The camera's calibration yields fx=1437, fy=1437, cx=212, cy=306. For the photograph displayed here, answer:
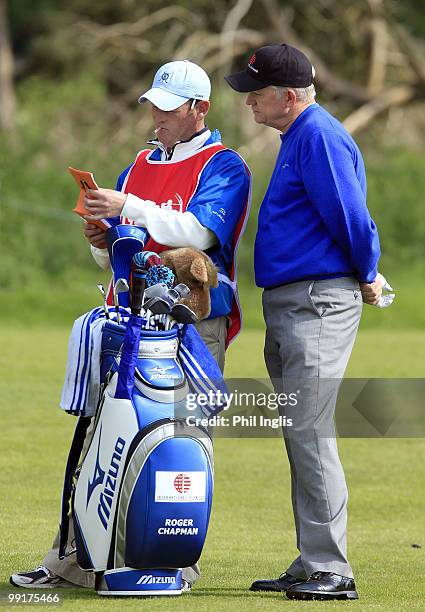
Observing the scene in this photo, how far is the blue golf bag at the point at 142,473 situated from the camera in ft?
15.3

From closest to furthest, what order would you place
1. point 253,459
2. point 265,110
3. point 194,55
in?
point 265,110
point 253,459
point 194,55

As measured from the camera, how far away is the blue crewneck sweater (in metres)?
4.85

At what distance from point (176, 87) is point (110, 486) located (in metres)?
1.44

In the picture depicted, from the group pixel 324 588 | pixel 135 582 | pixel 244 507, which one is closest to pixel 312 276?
pixel 324 588

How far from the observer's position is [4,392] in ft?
36.2

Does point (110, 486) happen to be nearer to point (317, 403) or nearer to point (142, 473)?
point (142, 473)

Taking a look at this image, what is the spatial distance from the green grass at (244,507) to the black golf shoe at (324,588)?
0.22 ft

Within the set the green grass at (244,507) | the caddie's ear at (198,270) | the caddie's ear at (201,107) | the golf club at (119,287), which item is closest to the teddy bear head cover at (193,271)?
the caddie's ear at (198,270)

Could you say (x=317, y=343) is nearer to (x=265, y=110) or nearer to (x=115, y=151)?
(x=265, y=110)

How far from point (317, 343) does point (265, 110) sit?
846 millimetres

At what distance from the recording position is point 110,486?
185 inches

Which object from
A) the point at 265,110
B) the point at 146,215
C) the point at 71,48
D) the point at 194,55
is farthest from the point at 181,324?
the point at 71,48

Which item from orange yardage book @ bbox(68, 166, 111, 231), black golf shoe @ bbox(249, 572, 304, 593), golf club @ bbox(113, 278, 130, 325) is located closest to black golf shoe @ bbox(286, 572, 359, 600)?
black golf shoe @ bbox(249, 572, 304, 593)

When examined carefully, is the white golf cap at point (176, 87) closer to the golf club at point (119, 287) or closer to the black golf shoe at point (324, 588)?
the golf club at point (119, 287)
